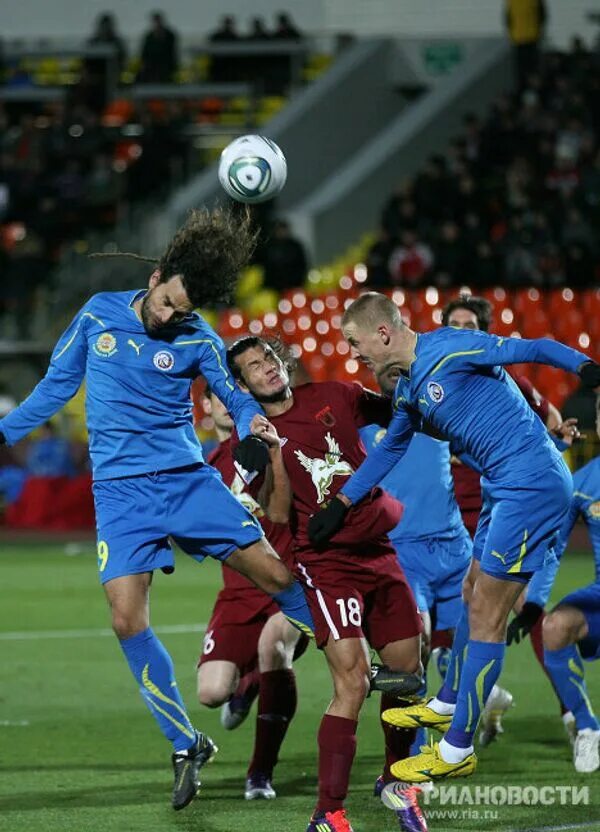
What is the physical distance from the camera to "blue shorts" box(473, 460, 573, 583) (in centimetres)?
595

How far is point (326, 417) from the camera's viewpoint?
6.29m

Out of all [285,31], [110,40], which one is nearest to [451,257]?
[285,31]

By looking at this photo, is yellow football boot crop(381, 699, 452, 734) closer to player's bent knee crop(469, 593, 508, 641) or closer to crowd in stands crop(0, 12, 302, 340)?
player's bent knee crop(469, 593, 508, 641)

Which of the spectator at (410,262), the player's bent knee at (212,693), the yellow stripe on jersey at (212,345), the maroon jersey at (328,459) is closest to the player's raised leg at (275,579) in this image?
the maroon jersey at (328,459)

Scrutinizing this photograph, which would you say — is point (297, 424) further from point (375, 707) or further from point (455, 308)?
point (375, 707)

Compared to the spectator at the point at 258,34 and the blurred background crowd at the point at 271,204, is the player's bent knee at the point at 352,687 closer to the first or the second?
the blurred background crowd at the point at 271,204

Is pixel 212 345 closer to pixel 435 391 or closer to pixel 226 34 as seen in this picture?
pixel 435 391

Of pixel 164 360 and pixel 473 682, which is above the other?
pixel 164 360

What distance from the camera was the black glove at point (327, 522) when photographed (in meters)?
5.92

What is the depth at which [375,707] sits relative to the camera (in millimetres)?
8750

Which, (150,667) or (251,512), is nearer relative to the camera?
(150,667)

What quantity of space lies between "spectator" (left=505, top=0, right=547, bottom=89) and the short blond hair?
695 inches

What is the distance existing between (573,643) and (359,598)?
1539mm

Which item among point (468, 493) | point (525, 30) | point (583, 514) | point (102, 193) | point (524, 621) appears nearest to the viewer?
point (524, 621)
